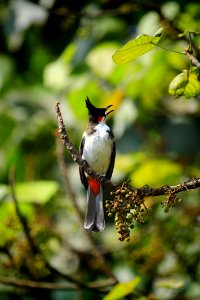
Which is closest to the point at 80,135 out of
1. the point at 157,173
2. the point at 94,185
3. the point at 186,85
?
the point at 157,173

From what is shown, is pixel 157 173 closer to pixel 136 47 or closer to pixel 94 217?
pixel 94 217

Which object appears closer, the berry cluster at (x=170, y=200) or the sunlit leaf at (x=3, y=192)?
the berry cluster at (x=170, y=200)

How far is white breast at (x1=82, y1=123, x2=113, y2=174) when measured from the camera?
3.14m

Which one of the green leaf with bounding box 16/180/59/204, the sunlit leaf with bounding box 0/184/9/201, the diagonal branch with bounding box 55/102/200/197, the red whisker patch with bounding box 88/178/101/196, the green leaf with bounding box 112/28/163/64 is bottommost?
the diagonal branch with bounding box 55/102/200/197

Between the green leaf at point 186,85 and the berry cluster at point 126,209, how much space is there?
33cm

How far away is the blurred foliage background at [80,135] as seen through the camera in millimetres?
3703

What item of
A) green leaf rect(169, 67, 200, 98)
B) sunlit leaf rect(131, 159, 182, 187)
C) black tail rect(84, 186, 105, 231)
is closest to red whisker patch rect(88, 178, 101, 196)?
black tail rect(84, 186, 105, 231)

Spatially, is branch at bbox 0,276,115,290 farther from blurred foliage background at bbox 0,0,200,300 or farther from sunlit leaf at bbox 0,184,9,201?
sunlit leaf at bbox 0,184,9,201

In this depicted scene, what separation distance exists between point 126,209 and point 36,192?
2.03 metres

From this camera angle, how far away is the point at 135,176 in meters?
4.35

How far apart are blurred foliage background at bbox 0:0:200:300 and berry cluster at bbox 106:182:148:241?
1.03 m

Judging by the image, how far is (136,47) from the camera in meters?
2.05

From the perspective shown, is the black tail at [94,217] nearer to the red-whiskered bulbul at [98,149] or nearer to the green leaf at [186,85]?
the red-whiskered bulbul at [98,149]

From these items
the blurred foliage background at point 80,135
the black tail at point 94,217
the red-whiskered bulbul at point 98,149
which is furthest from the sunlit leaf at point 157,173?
the black tail at point 94,217
